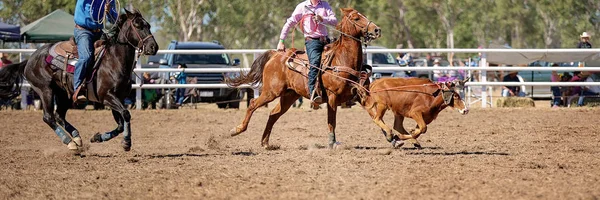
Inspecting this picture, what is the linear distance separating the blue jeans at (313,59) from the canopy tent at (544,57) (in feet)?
33.7

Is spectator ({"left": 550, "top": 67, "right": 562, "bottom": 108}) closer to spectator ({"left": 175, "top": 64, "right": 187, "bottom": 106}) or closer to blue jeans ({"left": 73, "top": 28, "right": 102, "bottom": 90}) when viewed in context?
spectator ({"left": 175, "top": 64, "right": 187, "bottom": 106})

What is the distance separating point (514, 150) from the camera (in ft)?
36.7

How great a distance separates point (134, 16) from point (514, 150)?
15.4ft

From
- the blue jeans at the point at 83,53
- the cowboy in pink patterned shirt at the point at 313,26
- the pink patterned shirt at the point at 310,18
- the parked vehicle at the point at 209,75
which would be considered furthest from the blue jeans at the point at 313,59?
the parked vehicle at the point at 209,75

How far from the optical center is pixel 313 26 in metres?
11.3

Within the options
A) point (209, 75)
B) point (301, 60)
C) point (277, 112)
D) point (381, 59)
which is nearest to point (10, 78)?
point (277, 112)

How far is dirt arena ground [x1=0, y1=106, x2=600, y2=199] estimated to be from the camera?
7.78 m

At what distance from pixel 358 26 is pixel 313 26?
56 centimetres

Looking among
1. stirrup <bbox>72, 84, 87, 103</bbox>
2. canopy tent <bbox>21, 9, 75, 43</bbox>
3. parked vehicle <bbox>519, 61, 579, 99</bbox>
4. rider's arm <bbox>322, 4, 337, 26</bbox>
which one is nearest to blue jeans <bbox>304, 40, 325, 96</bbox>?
rider's arm <bbox>322, 4, 337, 26</bbox>

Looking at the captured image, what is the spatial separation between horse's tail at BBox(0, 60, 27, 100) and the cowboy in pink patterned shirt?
3592 millimetres

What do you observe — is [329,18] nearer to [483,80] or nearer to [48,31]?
[483,80]

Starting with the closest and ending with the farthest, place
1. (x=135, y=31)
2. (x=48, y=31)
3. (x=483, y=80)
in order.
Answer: (x=135, y=31), (x=483, y=80), (x=48, y=31)

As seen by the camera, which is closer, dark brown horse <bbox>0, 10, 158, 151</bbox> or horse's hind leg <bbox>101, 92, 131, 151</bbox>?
horse's hind leg <bbox>101, 92, 131, 151</bbox>

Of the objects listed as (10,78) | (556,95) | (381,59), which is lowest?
(556,95)
